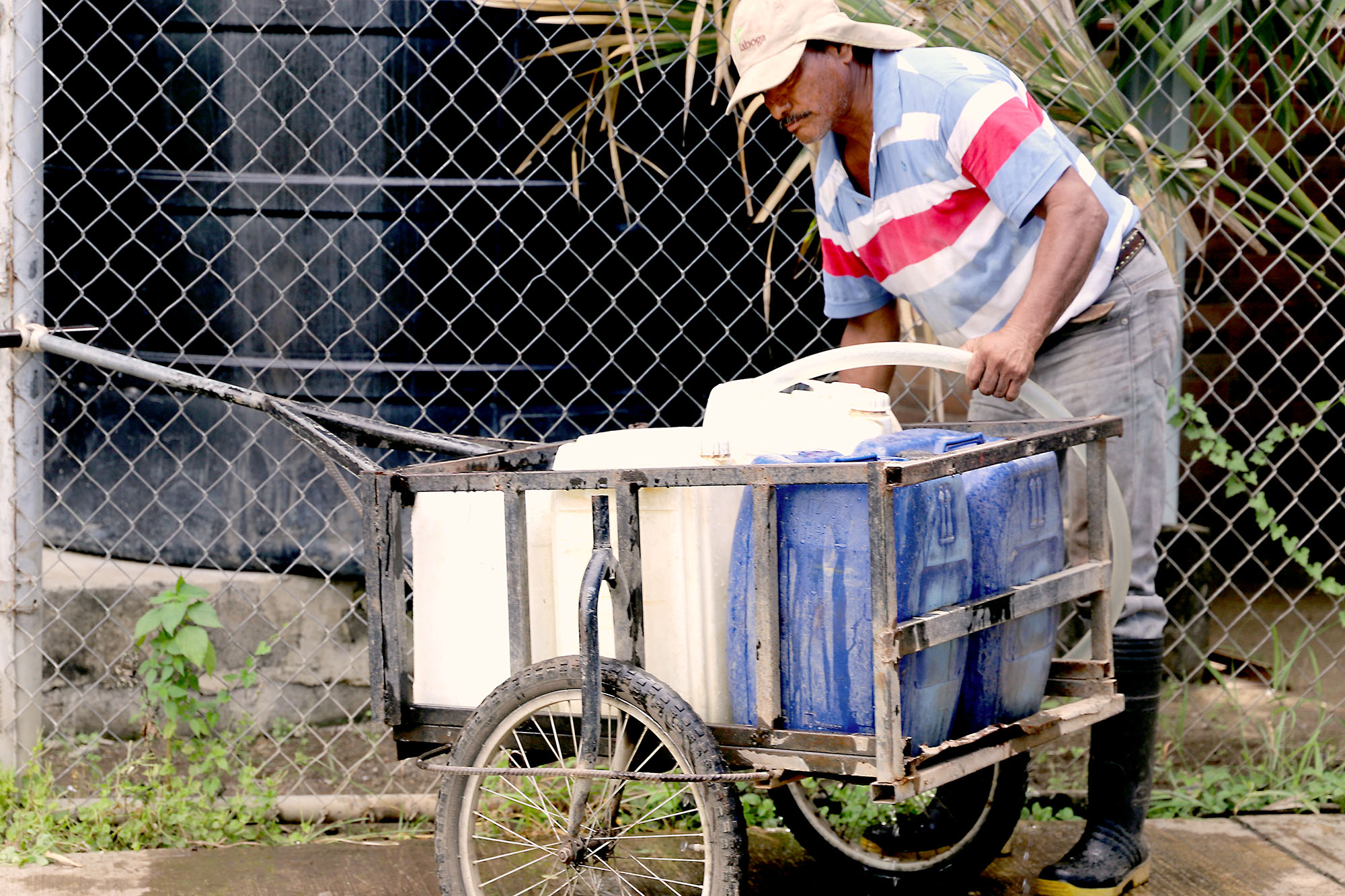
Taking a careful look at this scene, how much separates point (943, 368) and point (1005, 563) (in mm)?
417

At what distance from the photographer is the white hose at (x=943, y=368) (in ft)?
8.36

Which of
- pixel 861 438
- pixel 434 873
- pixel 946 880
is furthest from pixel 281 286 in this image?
pixel 946 880

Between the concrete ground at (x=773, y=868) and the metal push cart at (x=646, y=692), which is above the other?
the metal push cart at (x=646, y=692)

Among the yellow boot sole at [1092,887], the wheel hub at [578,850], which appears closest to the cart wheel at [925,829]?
the yellow boot sole at [1092,887]

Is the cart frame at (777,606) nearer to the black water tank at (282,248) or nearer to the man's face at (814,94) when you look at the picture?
the man's face at (814,94)

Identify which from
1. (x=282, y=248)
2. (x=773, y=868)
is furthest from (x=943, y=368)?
(x=282, y=248)

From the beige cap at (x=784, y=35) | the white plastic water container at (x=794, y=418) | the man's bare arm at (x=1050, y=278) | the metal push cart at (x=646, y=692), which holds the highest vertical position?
the beige cap at (x=784, y=35)

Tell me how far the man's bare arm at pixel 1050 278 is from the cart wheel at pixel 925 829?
83cm

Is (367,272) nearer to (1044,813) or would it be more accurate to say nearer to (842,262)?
(842,262)

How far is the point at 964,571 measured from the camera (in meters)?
2.29

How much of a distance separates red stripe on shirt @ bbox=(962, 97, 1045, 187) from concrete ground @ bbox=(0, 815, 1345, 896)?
154cm

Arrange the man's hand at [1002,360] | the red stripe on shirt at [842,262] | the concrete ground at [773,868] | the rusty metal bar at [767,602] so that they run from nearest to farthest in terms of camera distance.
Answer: the rusty metal bar at [767,602] → the man's hand at [1002,360] → the concrete ground at [773,868] → the red stripe on shirt at [842,262]

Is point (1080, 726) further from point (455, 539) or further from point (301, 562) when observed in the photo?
point (301, 562)

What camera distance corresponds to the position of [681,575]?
7.46ft
